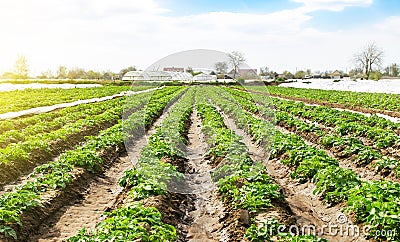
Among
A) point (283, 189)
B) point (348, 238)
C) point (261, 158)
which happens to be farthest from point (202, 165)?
point (348, 238)

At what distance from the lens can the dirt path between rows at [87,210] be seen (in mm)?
6695

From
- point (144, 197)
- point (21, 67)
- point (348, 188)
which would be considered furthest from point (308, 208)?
point (21, 67)

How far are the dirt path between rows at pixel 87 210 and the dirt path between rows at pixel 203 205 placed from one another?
1.74 m

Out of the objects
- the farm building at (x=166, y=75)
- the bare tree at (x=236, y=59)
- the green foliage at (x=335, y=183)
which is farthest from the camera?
the farm building at (x=166, y=75)

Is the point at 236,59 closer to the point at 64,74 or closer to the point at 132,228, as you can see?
the point at 132,228

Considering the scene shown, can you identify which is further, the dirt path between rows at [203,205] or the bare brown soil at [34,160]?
the bare brown soil at [34,160]

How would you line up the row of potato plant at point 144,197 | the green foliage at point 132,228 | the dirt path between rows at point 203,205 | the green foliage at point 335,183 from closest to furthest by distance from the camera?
the green foliage at point 132,228 < the row of potato plant at point 144,197 < the dirt path between rows at point 203,205 < the green foliage at point 335,183

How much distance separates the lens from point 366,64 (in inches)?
3725

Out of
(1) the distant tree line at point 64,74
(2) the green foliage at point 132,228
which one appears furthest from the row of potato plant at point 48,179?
(1) the distant tree line at point 64,74

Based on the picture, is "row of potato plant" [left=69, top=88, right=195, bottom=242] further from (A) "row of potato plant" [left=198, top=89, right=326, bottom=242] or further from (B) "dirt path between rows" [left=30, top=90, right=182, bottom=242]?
(A) "row of potato plant" [left=198, top=89, right=326, bottom=242]

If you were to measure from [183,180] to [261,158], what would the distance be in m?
3.68

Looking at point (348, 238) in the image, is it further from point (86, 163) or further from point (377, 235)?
point (86, 163)

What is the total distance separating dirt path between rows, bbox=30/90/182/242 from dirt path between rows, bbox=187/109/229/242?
174 centimetres

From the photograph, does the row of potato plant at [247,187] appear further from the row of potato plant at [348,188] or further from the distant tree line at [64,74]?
the distant tree line at [64,74]
